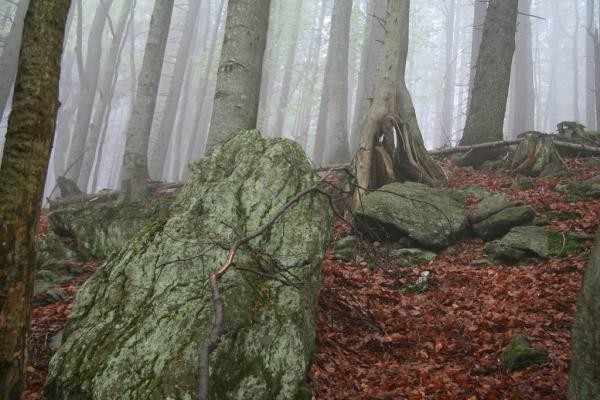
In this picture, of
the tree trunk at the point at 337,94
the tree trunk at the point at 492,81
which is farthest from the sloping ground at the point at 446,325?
the tree trunk at the point at 337,94

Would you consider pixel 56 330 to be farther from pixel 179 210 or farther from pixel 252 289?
pixel 252 289

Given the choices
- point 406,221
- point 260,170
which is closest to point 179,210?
point 260,170

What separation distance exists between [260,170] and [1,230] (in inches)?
101

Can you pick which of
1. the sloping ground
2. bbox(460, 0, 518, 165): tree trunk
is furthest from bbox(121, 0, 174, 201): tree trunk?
bbox(460, 0, 518, 165): tree trunk

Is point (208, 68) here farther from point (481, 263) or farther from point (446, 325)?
point (446, 325)

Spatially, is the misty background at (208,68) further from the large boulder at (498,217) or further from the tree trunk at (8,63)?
the large boulder at (498,217)

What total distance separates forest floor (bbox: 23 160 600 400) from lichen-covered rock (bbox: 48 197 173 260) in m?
0.67

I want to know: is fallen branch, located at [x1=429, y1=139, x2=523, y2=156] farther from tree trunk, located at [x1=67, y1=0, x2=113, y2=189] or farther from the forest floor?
tree trunk, located at [x1=67, y1=0, x2=113, y2=189]

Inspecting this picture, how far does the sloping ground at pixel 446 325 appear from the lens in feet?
11.6

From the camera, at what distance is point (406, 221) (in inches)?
249

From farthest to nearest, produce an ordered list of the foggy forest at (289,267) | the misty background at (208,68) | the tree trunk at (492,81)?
the misty background at (208,68)
the tree trunk at (492,81)
the foggy forest at (289,267)

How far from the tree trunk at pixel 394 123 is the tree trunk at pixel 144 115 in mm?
4440

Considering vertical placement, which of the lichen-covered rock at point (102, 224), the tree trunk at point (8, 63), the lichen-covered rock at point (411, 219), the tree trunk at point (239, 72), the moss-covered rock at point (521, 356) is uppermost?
the tree trunk at point (8, 63)

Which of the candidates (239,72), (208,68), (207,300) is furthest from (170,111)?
(207,300)
